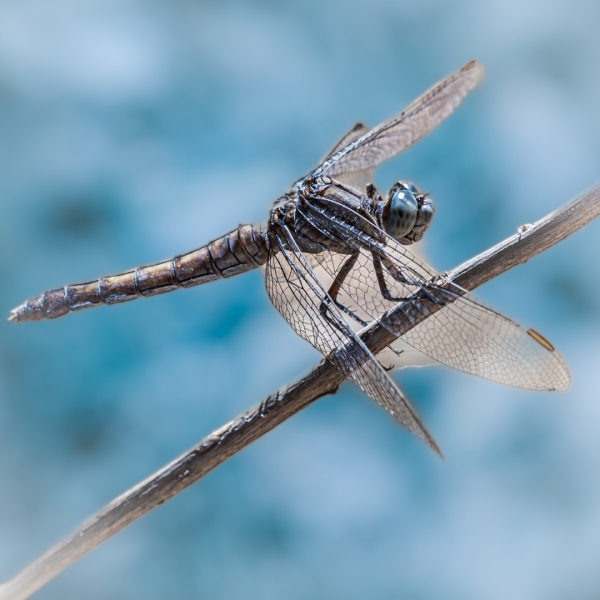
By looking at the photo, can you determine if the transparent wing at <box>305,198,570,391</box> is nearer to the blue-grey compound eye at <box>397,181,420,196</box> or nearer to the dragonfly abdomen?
the blue-grey compound eye at <box>397,181,420,196</box>

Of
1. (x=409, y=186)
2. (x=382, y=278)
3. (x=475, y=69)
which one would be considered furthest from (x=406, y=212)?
(x=475, y=69)

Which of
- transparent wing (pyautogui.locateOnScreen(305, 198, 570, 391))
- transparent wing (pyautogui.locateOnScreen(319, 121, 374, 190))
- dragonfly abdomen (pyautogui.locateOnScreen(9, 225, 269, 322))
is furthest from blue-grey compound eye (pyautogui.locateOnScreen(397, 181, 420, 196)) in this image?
dragonfly abdomen (pyautogui.locateOnScreen(9, 225, 269, 322))

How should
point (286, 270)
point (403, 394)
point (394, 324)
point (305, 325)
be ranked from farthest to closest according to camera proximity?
1. point (286, 270)
2. point (305, 325)
3. point (394, 324)
4. point (403, 394)

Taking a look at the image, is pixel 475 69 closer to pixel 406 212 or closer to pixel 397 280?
→ pixel 406 212

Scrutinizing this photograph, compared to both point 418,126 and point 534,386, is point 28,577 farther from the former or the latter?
point 418,126

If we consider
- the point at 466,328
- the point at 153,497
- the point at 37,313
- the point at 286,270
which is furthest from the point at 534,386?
the point at 37,313
